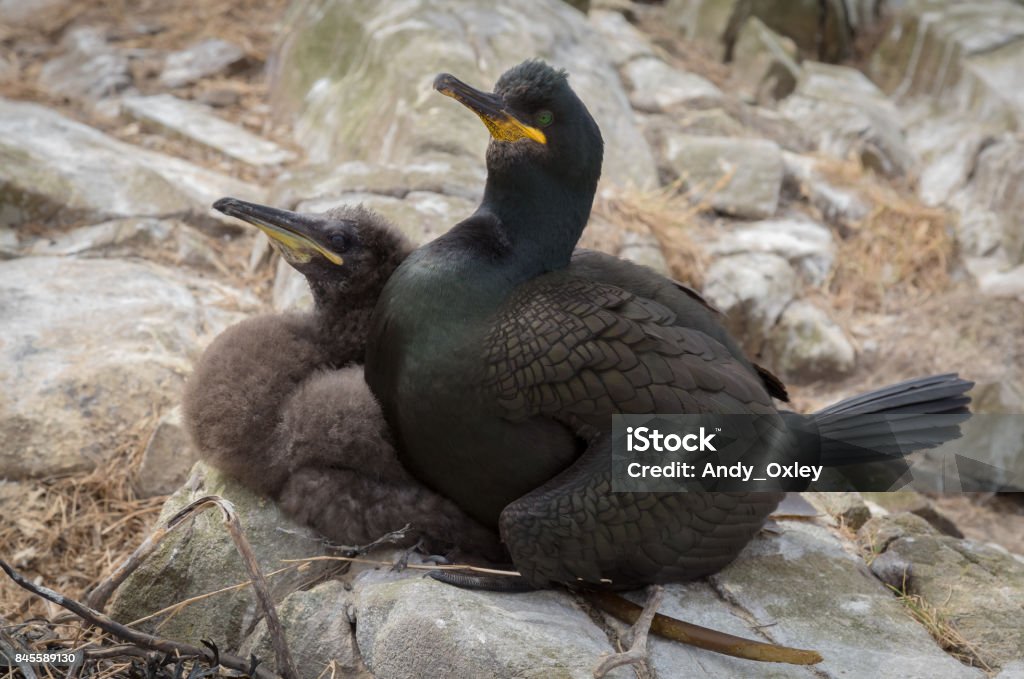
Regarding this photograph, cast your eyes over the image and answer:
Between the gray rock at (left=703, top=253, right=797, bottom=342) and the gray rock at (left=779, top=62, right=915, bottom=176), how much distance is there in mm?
1888

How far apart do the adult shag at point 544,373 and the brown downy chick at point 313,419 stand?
0.27ft

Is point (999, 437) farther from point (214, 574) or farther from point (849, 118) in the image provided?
point (214, 574)

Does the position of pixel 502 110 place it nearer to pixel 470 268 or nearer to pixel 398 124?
pixel 470 268

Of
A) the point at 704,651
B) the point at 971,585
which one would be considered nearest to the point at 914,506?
the point at 971,585

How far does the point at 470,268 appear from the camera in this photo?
277cm

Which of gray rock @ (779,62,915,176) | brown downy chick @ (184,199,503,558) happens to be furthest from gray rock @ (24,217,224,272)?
gray rock @ (779,62,915,176)

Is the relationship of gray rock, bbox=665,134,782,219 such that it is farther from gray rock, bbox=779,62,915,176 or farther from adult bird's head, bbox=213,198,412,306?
adult bird's head, bbox=213,198,412,306

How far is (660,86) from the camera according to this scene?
760cm

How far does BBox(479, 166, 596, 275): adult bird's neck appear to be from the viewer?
2842 millimetres

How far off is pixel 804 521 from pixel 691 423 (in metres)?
1.11

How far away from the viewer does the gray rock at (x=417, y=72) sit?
5.72m

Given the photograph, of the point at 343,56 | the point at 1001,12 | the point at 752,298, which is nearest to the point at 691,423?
the point at 752,298

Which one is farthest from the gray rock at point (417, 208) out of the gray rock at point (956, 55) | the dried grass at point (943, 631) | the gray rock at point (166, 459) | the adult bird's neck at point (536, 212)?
the gray rock at point (956, 55)

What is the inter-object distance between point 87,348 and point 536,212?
7.07 ft
